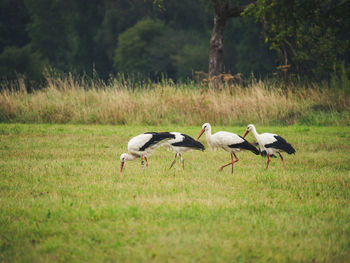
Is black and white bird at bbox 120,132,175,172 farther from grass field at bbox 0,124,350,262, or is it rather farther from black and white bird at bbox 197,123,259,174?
black and white bird at bbox 197,123,259,174

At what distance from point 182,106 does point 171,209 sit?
1031cm

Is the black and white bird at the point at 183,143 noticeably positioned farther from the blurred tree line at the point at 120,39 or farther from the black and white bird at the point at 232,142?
the blurred tree line at the point at 120,39

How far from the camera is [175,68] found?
153 ft

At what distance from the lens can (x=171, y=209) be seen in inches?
204

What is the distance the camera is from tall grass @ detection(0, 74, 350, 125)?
49.1 feet

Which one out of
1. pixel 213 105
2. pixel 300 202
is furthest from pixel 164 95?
pixel 300 202

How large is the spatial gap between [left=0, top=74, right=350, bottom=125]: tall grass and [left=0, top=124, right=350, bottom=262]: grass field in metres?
5.77

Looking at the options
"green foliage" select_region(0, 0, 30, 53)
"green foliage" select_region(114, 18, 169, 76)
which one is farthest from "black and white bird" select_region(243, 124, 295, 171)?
"green foliage" select_region(0, 0, 30, 53)

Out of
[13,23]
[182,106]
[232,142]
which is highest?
[13,23]

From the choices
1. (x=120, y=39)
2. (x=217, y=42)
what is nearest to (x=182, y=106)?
(x=217, y=42)

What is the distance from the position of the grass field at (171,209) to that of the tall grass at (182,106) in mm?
5766

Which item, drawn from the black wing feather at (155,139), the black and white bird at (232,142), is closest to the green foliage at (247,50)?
the black and white bird at (232,142)

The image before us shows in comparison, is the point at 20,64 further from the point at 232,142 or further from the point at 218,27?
the point at 232,142

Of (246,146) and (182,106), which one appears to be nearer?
(246,146)
